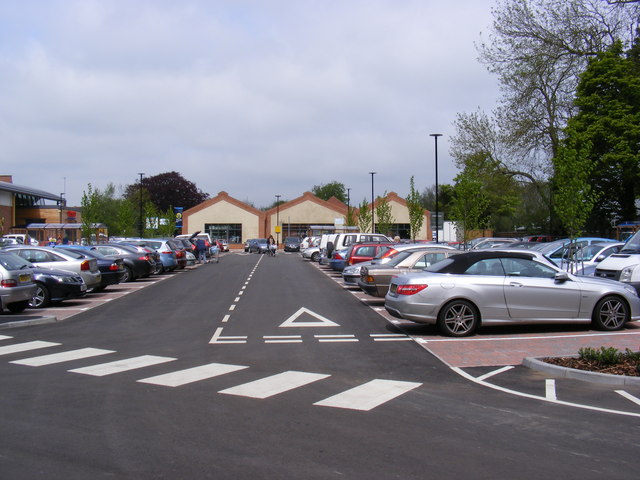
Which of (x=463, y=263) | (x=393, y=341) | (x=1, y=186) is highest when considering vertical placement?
(x=1, y=186)

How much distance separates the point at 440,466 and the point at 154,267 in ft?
79.4

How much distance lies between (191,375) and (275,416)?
97.8 inches

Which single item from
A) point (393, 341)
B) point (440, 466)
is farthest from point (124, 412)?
point (393, 341)

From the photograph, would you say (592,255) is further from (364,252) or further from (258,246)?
(258,246)

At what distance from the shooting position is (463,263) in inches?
470

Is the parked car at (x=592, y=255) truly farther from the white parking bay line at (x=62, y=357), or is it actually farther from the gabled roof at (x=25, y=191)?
the gabled roof at (x=25, y=191)

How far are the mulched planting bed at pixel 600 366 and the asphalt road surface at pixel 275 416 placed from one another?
64 centimetres

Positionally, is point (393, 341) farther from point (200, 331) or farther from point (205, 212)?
point (205, 212)

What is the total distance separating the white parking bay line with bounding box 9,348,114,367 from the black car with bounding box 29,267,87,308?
22.5 feet

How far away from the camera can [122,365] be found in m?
9.22

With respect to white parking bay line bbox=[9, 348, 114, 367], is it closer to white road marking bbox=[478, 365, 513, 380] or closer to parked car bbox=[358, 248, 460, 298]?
white road marking bbox=[478, 365, 513, 380]

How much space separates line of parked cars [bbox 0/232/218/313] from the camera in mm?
14750

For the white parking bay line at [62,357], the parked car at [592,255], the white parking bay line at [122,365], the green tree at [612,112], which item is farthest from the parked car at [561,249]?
the green tree at [612,112]

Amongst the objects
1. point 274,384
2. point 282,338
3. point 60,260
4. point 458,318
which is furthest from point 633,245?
point 60,260
